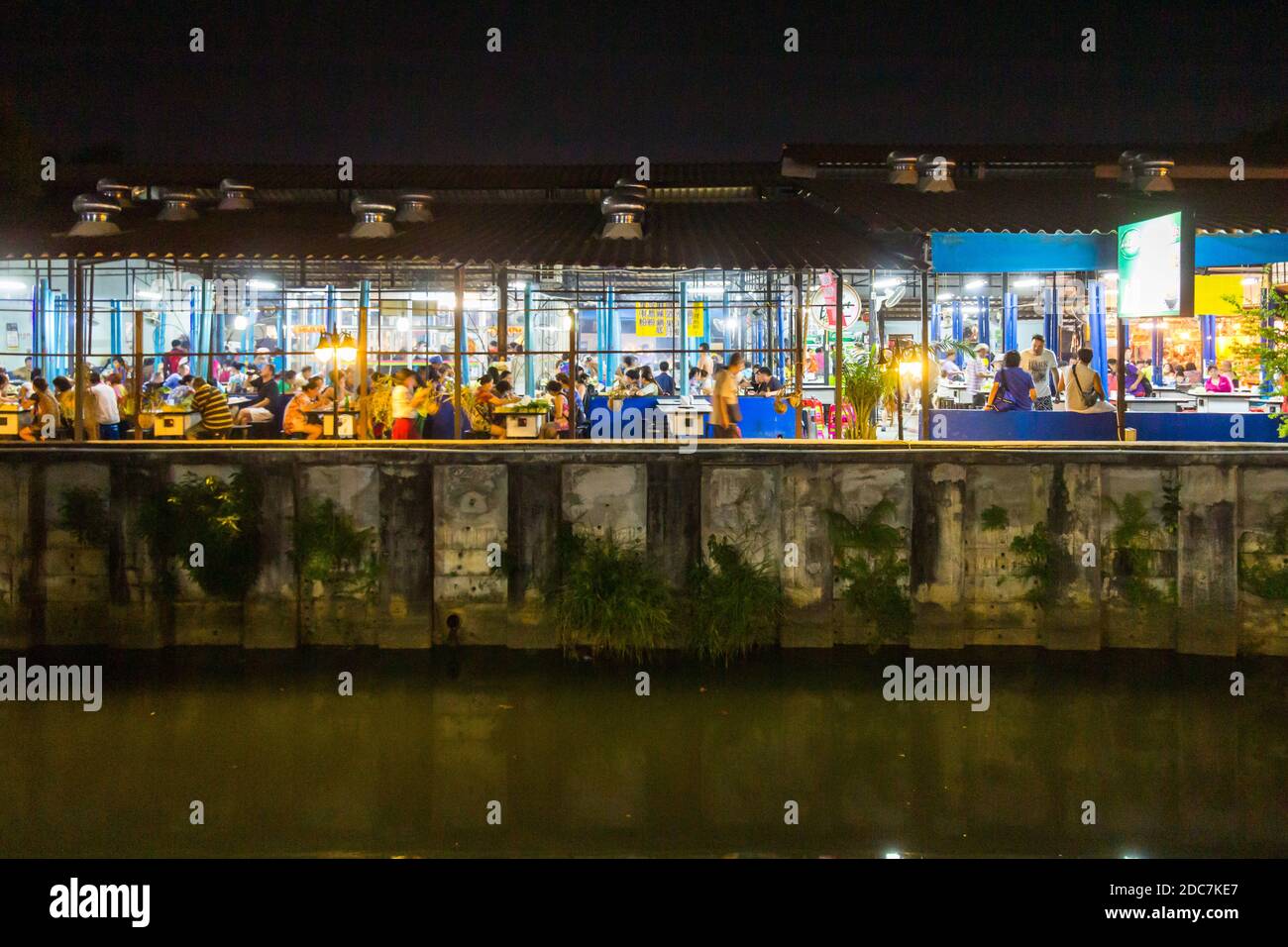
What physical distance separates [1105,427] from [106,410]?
486 inches

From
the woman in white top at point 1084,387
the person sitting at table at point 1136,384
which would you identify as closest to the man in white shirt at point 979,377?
the person sitting at table at point 1136,384

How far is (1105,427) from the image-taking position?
559 inches

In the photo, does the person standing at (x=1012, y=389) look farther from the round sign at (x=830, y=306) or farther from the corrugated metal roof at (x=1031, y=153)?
the corrugated metal roof at (x=1031, y=153)

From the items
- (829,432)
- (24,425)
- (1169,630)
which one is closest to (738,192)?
(829,432)

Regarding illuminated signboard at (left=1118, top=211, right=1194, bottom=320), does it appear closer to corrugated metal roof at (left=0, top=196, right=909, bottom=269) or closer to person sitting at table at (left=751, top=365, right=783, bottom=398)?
corrugated metal roof at (left=0, top=196, right=909, bottom=269)

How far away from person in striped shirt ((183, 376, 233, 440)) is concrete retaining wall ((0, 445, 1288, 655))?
2.55m

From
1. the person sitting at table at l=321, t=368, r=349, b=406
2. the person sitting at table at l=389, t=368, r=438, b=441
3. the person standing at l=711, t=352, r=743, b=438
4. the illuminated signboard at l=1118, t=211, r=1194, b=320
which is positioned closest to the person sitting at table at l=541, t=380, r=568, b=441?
the person sitting at table at l=389, t=368, r=438, b=441

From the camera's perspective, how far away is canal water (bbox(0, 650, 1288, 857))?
334 inches

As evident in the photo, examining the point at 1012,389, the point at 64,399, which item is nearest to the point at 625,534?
the point at 1012,389

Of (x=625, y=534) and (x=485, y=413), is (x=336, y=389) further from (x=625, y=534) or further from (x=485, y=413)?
(x=625, y=534)

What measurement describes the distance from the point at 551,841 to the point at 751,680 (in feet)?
12.3

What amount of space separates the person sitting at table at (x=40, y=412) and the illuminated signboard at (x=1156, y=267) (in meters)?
13.1

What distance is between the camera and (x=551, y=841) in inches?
328

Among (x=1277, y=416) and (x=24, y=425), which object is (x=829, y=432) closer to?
(x=1277, y=416)
